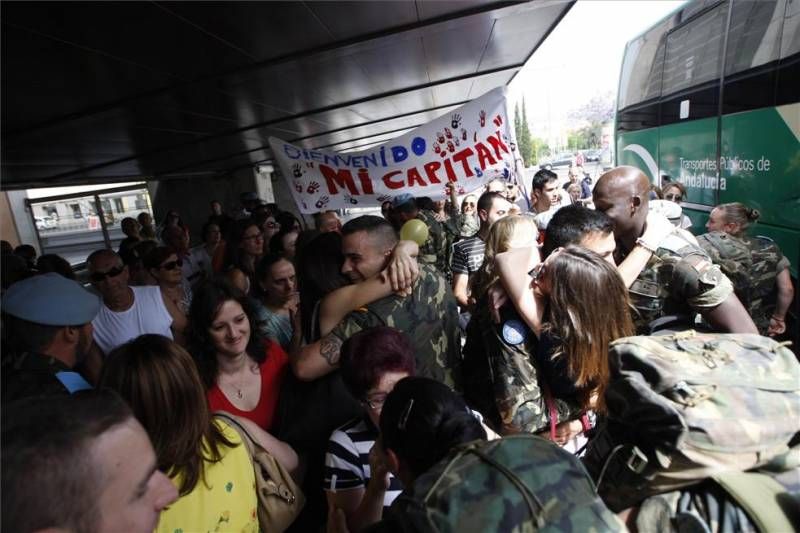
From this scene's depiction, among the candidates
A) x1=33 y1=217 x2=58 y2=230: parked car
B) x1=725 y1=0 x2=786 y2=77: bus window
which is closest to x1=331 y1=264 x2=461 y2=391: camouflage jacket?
x1=725 y1=0 x2=786 y2=77: bus window

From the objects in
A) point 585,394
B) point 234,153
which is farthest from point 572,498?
point 234,153

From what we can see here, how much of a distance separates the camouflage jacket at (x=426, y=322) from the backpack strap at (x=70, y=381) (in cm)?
112

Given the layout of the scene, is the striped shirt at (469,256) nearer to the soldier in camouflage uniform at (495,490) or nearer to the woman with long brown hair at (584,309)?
the woman with long brown hair at (584,309)

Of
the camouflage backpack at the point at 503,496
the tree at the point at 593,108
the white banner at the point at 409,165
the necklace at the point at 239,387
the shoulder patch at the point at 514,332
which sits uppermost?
the tree at the point at 593,108

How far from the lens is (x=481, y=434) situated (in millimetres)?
1098

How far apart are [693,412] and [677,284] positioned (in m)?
1.30

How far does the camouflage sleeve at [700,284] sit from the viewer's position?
195 centimetres

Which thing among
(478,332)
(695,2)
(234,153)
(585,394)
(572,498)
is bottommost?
(585,394)

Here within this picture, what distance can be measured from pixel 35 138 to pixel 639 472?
567 centimetres

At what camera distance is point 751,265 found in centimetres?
350

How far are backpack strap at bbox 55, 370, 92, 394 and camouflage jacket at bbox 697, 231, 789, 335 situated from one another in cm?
395

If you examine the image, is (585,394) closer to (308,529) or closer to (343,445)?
(343,445)

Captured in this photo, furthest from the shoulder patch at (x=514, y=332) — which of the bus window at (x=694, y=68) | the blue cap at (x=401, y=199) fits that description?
the bus window at (x=694, y=68)

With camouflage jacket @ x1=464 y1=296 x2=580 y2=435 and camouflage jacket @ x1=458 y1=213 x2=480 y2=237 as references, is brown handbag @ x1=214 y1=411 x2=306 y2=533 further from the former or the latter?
camouflage jacket @ x1=458 y1=213 x2=480 y2=237
